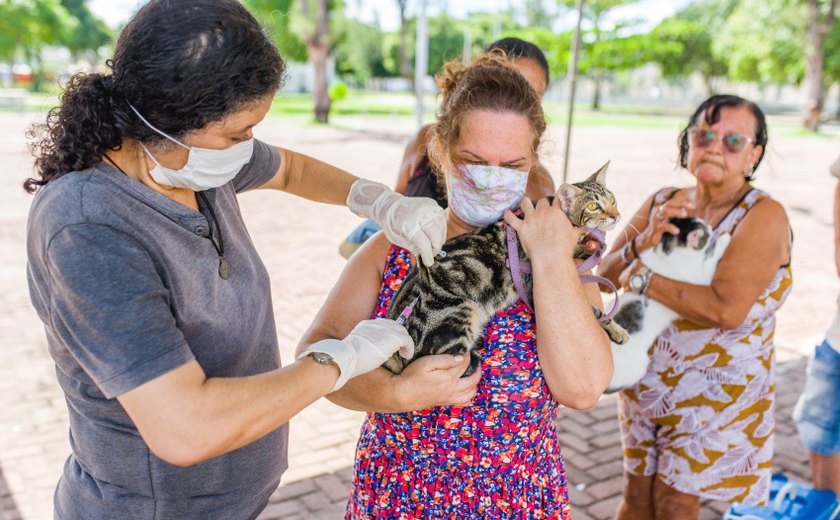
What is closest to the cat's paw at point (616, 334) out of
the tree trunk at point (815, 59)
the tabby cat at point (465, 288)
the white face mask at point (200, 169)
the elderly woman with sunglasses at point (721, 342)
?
the tabby cat at point (465, 288)

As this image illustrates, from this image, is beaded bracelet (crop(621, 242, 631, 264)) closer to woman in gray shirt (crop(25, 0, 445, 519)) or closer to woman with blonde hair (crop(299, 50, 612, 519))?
woman with blonde hair (crop(299, 50, 612, 519))

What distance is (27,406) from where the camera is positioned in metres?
4.87

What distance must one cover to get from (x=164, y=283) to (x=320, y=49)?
1087 inches

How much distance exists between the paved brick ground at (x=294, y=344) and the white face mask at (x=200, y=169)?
0.72m

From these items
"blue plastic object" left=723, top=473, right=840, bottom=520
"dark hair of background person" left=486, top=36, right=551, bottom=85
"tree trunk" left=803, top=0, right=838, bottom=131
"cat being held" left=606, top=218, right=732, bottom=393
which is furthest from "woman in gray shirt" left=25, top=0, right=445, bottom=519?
"tree trunk" left=803, top=0, right=838, bottom=131

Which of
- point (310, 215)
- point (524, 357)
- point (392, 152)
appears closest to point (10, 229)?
point (310, 215)

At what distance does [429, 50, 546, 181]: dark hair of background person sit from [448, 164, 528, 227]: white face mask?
0.29 feet

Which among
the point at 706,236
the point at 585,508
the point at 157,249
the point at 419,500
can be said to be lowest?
the point at 585,508

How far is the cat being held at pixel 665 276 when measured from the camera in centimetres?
290

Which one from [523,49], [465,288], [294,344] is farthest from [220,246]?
[294,344]

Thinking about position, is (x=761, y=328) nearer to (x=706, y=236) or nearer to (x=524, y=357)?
(x=706, y=236)

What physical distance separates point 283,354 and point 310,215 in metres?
6.11

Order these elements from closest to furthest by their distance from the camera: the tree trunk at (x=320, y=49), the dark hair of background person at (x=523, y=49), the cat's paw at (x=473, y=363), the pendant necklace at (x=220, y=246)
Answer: the pendant necklace at (x=220, y=246)
the cat's paw at (x=473, y=363)
the dark hair of background person at (x=523, y=49)
the tree trunk at (x=320, y=49)

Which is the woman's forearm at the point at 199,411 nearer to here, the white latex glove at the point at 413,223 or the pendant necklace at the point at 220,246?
the pendant necklace at the point at 220,246
